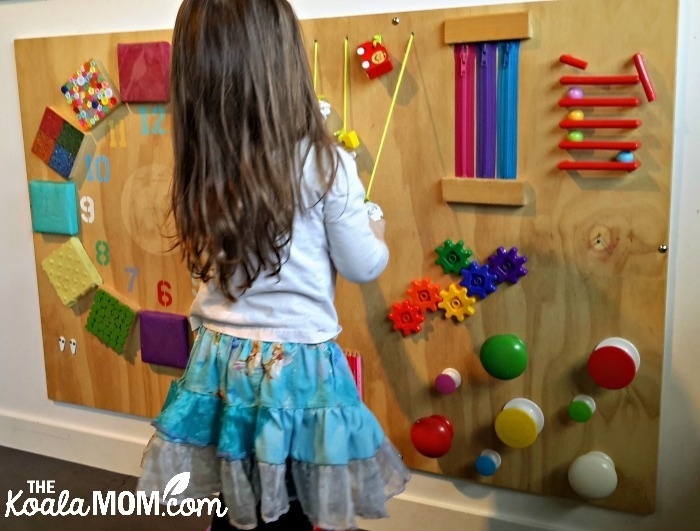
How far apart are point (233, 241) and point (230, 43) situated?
0.25 m

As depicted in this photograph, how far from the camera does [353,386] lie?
1097 millimetres

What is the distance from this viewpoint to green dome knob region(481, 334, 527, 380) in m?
1.23

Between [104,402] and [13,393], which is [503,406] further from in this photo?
[13,393]

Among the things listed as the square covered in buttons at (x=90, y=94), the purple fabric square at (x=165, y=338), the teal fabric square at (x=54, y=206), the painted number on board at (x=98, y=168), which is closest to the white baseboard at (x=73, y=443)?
the purple fabric square at (x=165, y=338)

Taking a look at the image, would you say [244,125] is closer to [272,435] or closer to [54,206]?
[272,435]

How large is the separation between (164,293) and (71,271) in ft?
0.79

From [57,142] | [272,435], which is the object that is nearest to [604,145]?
[272,435]

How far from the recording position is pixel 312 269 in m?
1.07

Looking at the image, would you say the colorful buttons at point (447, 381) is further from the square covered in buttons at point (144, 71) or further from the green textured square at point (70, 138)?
the green textured square at point (70, 138)

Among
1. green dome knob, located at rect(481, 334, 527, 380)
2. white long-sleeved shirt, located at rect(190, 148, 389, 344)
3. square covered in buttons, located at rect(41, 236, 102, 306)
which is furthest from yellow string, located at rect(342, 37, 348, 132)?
square covered in buttons, located at rect(41, 236, 102, 306)

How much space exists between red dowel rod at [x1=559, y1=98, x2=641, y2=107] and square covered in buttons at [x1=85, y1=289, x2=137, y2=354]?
972 millimetres

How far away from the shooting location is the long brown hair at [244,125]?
3.22 feet

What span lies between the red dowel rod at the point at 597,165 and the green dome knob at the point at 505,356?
0.91 feet

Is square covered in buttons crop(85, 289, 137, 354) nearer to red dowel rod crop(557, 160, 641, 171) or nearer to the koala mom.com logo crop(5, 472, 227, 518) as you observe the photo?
the koala mom.com logo crop(5, 472, 227, 518)
